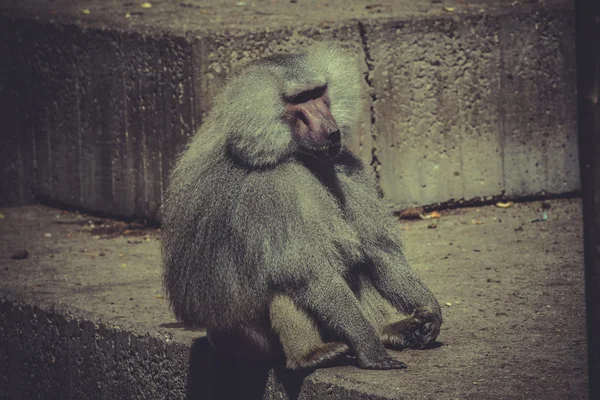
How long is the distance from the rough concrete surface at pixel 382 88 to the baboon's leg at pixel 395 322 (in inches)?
A: 93.0

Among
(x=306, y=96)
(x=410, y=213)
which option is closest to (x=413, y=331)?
(x=306, y=96)

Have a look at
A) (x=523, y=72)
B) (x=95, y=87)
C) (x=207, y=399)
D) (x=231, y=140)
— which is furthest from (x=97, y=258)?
(x=523, y=72)

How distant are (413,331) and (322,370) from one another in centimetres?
48

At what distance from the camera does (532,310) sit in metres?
4.97

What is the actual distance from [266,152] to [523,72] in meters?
3.41

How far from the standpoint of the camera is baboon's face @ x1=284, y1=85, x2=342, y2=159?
4328 millimetres

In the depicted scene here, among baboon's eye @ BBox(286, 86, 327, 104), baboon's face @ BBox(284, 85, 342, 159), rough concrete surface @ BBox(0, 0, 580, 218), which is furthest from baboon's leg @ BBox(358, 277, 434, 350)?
rough concrete surface @ BBox(0, 0, 580, 218)

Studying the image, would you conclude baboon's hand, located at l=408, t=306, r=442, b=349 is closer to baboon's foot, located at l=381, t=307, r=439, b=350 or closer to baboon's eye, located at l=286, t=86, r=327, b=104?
baboon's foot, located at l=381, t=307, r=439, b=350

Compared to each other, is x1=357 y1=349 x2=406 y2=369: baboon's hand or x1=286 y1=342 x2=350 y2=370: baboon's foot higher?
x1=286 y1=342 x2=350 y2=370: baboon's foot

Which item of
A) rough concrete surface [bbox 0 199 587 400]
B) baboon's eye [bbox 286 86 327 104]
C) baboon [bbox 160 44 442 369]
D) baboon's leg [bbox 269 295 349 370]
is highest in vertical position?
baboon's eye [bbox 286 86 327 104]

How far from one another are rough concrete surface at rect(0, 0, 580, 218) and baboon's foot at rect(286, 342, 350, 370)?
2.72m

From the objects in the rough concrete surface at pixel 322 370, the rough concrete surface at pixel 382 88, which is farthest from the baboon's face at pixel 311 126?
the rough concrete surface at pixel 382 88

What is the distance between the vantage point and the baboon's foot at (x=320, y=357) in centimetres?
418

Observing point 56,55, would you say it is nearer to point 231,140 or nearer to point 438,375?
point 231,140
